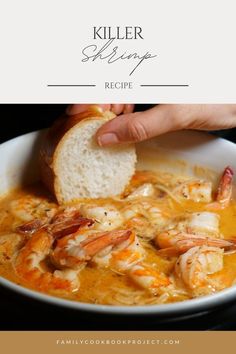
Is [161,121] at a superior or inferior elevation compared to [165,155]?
superior

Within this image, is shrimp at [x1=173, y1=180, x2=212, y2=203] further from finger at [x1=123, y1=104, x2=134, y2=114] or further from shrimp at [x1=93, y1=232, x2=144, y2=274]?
shrimp at [x1=93, y1=232, x2=144, y2=274]

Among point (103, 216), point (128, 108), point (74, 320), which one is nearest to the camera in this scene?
point (74, 320)

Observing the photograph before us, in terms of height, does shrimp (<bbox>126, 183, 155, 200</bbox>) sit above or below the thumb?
below

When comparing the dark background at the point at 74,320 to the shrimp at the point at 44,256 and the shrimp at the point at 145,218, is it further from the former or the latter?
the shrimp at the point at 145,218

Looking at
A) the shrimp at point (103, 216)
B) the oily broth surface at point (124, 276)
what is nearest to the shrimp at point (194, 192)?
the oily broth surface at point (124, 276)

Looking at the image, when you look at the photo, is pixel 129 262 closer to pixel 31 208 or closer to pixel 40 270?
pixel 40 270

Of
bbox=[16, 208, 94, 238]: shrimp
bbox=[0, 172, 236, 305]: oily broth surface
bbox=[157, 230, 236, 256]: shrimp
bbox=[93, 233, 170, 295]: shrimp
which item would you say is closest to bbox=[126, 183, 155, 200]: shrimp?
bbox=[0, 172, 236, 305]: oily broth surface

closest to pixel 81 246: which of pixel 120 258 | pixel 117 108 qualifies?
pixel 120 258

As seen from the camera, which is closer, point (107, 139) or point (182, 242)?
point (182, 242)
